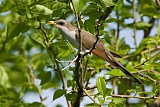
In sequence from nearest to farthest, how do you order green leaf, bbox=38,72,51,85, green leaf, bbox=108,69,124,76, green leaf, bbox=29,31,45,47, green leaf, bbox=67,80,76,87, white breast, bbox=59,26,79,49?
white breast, bbox=59,26,79,49 < green leaf, bbox=108,69,124,76 < green leaf, bbox=67,80,76,87 < green leaf, bbox=29,31,45,47 < green leaf, bbox=38,72,51,85

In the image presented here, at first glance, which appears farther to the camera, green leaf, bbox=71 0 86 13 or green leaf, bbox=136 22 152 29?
green leaf, bbox=136 22 152 29

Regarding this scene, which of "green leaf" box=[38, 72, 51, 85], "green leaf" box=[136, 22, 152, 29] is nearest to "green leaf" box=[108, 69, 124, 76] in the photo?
"green leaf" box=[38, 72, 51, 85]

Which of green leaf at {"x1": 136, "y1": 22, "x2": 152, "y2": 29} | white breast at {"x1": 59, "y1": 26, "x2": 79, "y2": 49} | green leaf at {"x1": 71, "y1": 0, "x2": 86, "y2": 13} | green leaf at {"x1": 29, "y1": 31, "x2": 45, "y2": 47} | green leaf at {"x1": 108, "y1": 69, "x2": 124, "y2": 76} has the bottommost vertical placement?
green leaf at {"x1": 136, "y1": 22, "x2": 152, "y2": 29}

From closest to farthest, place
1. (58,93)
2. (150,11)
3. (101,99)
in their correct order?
(101,99) < (58,93) < (150,11)

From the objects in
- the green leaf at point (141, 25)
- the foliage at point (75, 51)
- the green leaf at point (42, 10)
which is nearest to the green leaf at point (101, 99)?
the foliage at point (75, 51)

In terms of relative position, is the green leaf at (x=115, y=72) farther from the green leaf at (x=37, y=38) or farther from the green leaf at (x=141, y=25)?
the green leaf at (x=141, y=25)

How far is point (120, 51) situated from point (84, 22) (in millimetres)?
1636

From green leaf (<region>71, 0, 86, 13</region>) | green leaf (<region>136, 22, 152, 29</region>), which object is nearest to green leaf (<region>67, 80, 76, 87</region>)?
green leaf (<region>71, 0, 86, 13</region>)

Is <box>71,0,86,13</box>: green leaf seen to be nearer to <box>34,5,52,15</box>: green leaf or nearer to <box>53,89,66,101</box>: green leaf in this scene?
<box>34,5,52,15</box>: green leaf

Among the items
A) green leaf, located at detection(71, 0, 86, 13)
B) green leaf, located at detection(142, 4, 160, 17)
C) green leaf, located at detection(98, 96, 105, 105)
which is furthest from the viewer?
green leaf, located at detection(142, 4, 160, 17)

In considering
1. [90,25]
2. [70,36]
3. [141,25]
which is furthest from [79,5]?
[141,25]

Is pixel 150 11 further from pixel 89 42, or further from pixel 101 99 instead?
pixel 101 99

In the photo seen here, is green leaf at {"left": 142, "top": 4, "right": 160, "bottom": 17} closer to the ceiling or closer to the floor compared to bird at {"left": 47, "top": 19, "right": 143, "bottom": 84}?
closer to the floor

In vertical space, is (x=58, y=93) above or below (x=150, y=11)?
below
